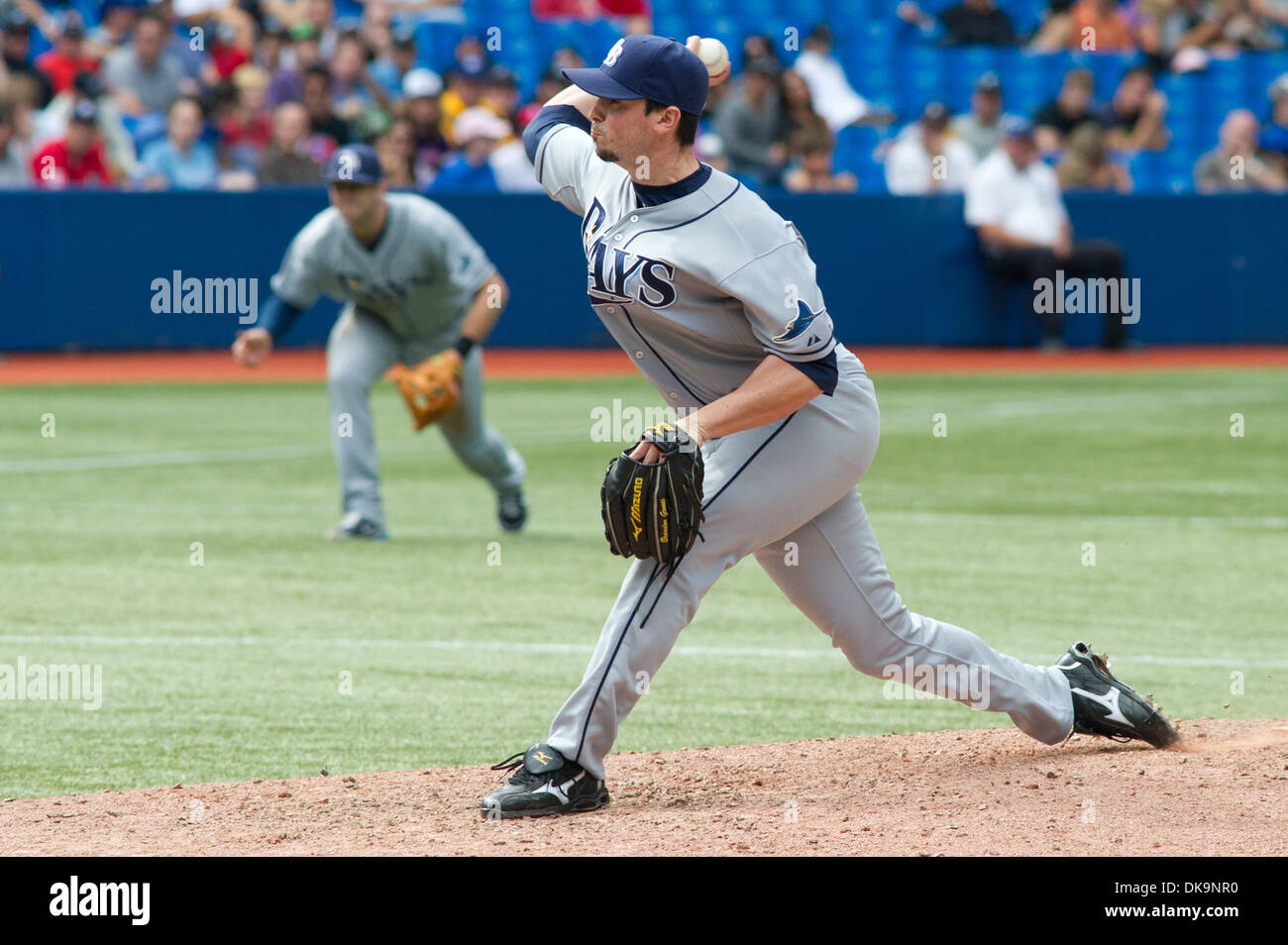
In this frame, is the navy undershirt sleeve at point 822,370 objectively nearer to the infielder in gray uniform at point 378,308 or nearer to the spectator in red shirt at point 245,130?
the infielder in gray uniform at point 378,308

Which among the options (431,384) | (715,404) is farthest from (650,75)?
(431,384)

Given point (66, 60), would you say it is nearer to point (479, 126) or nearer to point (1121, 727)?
point (479, 126)

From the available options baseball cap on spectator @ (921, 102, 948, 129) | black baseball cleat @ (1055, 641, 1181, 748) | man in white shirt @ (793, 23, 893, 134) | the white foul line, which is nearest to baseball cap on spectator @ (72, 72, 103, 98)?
man in white shirt @ (793, 23, 893, 134)

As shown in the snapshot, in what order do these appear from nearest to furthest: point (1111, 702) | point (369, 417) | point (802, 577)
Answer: point (802, 577) < point (1111, 702) < point (369, 417)

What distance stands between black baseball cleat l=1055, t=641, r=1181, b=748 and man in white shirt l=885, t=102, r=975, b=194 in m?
15.4

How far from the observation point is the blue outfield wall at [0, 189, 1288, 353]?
59.8ft

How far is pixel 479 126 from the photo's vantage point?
19.7 metres

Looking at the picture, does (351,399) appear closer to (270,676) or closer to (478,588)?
(478,588)

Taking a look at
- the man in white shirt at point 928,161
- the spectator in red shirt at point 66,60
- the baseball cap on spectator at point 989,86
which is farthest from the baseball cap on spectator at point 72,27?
the baseball cap on spectator at point 989,86

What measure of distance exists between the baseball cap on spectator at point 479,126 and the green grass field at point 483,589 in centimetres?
501

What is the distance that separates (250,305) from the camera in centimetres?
1888

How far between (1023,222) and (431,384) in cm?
1148

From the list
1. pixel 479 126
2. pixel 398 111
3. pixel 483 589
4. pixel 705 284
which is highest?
pixel 398 111

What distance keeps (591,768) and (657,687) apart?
2168 millimetres
